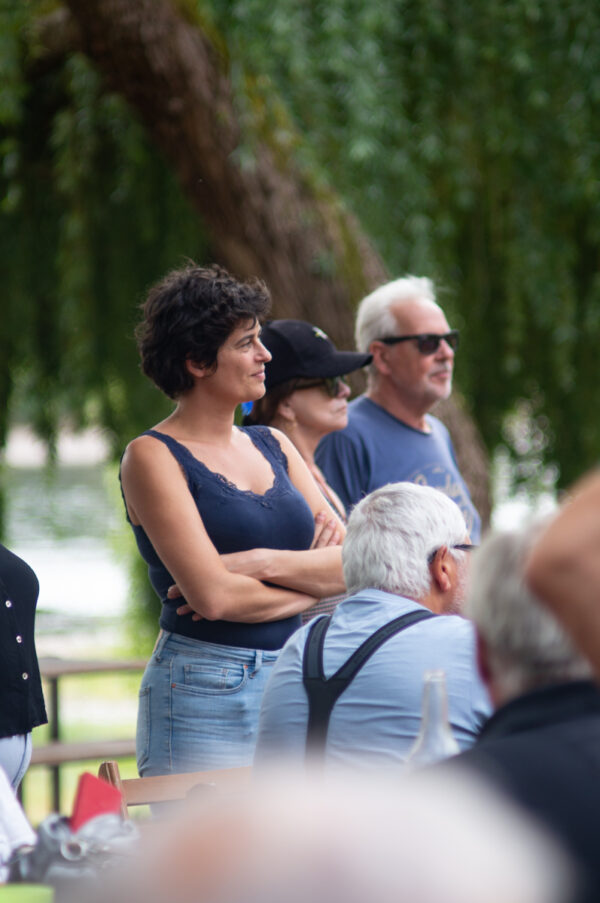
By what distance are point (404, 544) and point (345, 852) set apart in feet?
4.82

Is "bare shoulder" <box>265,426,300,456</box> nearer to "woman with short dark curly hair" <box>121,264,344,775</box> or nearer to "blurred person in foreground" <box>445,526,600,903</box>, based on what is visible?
"woman with short dark curly hair" <box>121,264,344,775</box>

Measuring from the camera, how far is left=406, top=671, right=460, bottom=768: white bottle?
1241 millimetres

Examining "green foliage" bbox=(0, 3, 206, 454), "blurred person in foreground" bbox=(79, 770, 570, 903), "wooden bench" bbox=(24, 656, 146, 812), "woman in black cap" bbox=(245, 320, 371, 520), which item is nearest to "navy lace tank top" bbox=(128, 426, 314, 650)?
"woman in black cap" bbox=(245, 320, 371, 520)

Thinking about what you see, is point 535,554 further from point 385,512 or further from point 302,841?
point 385,512

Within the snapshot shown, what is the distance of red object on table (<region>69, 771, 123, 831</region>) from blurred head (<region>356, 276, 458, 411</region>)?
2.38m

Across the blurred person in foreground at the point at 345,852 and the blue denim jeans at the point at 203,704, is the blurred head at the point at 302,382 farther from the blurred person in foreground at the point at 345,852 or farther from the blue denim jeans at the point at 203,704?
the blurred person in foreground at the point at 345,852

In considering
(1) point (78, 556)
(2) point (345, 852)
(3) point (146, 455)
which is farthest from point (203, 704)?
(1) point (78, 556)

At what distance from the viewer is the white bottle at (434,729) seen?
124 centimetres

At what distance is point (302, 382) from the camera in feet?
9.77

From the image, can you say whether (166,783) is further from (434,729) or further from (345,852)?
(345,852)

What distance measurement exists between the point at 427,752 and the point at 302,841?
0.81 metres

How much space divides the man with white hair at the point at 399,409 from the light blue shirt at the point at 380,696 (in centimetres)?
139

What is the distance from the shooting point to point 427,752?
4.10 feet

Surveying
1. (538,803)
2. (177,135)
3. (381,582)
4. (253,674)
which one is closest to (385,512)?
(381,582)
